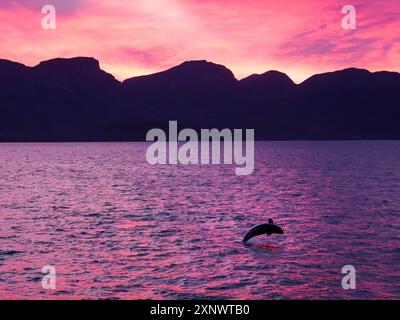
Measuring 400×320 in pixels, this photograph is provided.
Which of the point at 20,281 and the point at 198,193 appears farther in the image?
the point at 198,193

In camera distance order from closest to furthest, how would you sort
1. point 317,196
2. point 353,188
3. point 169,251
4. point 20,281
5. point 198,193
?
point 20,281 → point 169,251 → point 317,196 → point 198,193 → point 353,188

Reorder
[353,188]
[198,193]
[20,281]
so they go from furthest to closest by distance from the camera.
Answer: [353,188]
[198,193]
[20,281]

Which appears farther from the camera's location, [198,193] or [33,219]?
[198,193]

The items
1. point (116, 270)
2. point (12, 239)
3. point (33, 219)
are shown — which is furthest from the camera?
point (33, 219)

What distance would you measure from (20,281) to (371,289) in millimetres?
17058

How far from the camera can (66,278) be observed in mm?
23344

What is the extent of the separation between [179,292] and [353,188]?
56.7 m

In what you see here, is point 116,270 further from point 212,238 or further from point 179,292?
point 212,238

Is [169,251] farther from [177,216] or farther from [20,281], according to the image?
[177,216]

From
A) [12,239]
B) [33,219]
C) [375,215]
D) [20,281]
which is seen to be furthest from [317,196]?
[20,281]

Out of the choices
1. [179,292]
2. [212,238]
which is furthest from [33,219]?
[179,292]
